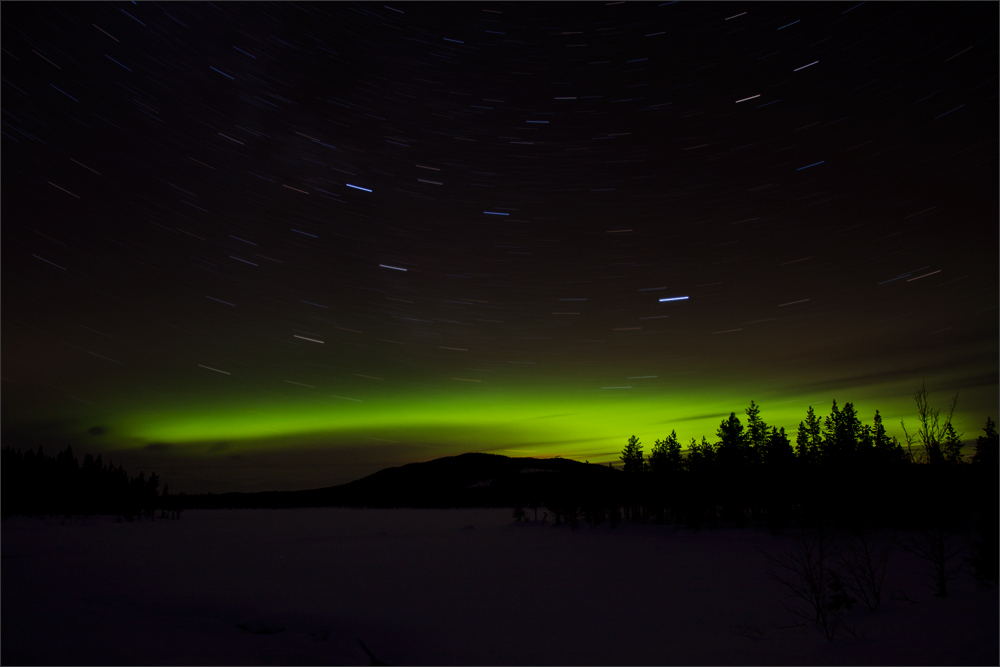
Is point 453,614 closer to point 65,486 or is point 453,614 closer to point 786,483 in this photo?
point 786,483

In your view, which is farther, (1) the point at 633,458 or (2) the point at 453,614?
(1) the point at 633,458

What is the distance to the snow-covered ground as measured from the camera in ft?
41.5

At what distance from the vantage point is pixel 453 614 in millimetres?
21297

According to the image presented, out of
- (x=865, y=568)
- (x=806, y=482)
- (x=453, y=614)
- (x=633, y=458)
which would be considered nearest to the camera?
(x=453, y=614)

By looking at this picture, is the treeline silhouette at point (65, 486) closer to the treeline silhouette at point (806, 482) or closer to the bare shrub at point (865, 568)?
the treeline silhouette at point (806, 482)

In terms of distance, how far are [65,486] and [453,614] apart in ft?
394

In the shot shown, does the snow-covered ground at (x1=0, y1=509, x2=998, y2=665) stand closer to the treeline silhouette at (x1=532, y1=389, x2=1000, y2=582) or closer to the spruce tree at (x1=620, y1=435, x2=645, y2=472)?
the treeline silhouette at (x1=532, y1=389, x2=1000, y2=582)

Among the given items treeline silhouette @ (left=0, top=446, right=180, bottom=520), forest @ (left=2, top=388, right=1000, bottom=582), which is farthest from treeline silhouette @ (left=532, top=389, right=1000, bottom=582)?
treeline silhouette @ (left=0, top=446, right=180, bottom=520)

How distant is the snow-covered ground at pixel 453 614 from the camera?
41.5ft

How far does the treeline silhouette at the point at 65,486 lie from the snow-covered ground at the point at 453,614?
257 feet

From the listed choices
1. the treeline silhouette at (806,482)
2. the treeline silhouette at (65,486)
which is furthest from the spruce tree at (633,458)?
the treeline silhouette at (65,486)

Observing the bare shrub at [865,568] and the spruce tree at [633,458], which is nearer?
the bare shrub at [865,568]

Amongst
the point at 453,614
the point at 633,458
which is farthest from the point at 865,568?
the point at 633,458

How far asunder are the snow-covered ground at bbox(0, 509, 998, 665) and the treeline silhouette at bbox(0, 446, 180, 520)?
78.4 m
